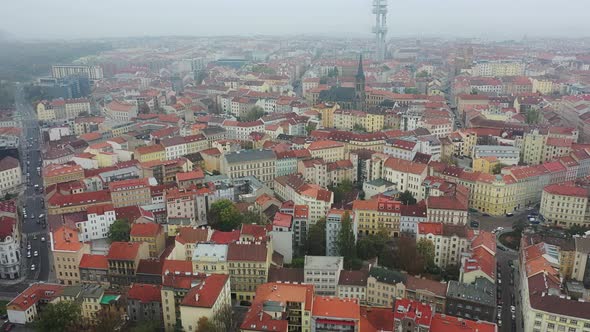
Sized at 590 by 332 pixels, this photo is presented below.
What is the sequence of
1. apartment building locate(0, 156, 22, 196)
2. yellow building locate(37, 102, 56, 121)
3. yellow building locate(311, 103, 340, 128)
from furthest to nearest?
1. yellow building locate(37, 102, 56, 121)
2. yellow building locate(311, 103, 340, 128)
3. apartment building locate(0, 156, 22, 196)

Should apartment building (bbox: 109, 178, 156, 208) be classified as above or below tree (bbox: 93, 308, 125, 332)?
above

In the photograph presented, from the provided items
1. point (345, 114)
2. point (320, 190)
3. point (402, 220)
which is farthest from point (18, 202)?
point (345, 114)

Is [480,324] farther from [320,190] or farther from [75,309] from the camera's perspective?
[75,309]

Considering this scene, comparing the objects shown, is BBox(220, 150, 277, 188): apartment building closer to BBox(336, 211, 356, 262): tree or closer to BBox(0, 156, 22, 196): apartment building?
BBox(336, 211, 356, 262): tree

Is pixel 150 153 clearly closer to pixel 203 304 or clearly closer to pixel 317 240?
pixel 317 240

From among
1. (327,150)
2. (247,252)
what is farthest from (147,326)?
(327,150)

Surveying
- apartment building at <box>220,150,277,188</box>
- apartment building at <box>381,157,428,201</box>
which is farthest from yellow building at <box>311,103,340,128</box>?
apartment building at <box>381,157,428,201</box>
